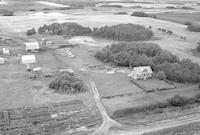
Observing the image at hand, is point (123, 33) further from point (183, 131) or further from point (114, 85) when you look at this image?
point (183, 131)

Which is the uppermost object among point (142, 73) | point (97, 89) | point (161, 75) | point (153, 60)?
point (153, 60)

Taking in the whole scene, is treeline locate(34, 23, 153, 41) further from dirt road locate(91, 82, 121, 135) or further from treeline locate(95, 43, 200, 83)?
dirt road locate(91, 82, 121, 135)

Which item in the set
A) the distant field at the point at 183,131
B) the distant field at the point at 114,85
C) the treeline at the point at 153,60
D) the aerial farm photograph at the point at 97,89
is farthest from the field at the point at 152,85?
the distant field at the point at 183,131

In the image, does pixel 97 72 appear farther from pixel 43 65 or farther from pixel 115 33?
pixel 115 33

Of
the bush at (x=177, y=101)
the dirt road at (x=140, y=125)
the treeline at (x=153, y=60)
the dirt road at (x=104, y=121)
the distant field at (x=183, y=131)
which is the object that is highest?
the treeline at (x=153, y=60)

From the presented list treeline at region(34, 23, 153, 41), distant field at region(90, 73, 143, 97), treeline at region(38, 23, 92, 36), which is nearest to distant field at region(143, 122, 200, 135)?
distant field at region(90, 73, 143, 97)

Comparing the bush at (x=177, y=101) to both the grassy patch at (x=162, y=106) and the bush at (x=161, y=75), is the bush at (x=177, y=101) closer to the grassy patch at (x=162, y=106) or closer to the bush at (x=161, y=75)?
the grassy patch at (x=162, y=106)

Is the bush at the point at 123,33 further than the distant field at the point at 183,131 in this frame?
Yes

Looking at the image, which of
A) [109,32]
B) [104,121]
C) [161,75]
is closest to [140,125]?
[104,121]
